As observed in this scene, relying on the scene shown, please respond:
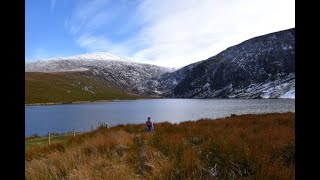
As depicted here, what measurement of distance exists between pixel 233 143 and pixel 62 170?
4.16 meters

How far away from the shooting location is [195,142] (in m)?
12.6

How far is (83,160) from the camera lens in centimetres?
852
